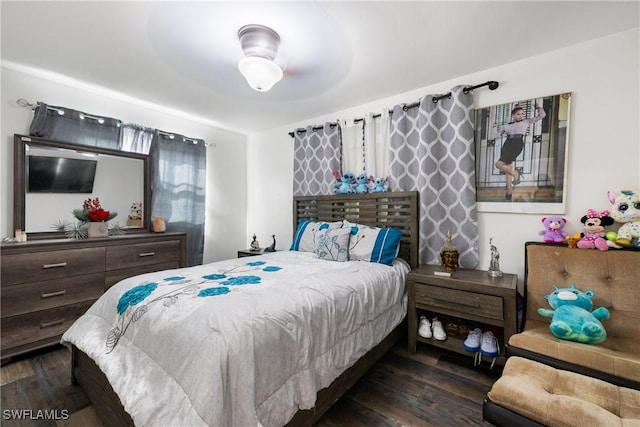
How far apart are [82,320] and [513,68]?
11.9 ft

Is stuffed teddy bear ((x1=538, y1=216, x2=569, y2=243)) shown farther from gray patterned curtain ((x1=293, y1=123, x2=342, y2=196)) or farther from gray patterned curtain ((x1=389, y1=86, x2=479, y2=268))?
gray patterned curtain ((x1=293, y1=123, x2=342, y2=196))

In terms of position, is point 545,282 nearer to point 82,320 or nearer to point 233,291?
point 233,291

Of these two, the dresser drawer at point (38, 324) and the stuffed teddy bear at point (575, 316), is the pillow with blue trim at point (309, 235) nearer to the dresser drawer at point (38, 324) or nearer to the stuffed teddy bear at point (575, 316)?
the stuffed teddy bear at point (575, 316)

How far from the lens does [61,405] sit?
5.34 ft

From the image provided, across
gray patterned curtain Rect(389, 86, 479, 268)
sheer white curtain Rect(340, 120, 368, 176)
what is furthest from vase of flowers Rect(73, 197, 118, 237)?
gray patterned curtain Rect(389, 86, 479, 268)

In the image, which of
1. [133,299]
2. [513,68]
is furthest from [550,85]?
[133,299]

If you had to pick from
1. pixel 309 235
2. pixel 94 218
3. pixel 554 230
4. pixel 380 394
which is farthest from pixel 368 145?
pixel 94 218

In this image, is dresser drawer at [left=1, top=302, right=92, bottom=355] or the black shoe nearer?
dresser drawer at [left=1, top=302, right=92, bottom=355]

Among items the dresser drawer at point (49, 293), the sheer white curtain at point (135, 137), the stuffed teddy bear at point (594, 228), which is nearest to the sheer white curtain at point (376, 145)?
the stuffed teddy bear at point (594, 228)

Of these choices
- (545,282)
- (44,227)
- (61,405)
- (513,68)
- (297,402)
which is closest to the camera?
(297,402)

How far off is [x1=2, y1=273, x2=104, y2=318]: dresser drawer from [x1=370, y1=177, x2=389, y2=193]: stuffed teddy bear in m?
2.76

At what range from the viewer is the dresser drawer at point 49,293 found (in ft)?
6.77

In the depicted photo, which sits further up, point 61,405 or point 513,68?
point 513,68

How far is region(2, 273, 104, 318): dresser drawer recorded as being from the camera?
2062 millimetres
